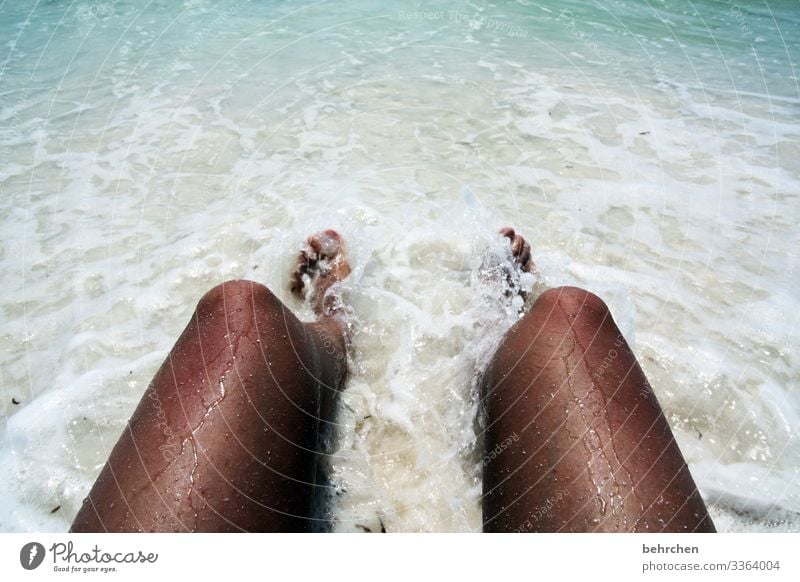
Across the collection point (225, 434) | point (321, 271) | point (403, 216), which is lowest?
point (321, 271)

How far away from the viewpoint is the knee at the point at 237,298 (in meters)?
1.62

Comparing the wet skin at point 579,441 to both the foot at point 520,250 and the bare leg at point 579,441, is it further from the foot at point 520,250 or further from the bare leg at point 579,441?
the foot at point 520,250

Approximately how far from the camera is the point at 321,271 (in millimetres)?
2732

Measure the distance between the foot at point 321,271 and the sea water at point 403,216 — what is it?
0.26 feet

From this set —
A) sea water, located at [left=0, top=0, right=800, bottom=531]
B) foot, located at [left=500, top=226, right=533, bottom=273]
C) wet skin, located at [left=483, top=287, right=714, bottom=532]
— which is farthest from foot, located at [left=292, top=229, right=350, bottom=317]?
wet skin, located at [left=483, top=287, right=714, bottom=532]

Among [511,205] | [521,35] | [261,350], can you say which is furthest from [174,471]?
[521,35]

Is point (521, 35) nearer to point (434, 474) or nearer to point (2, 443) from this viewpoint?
point (434, 474)

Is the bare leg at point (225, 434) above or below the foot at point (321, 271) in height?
above

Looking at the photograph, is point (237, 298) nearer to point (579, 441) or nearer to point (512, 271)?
point (579, 441)

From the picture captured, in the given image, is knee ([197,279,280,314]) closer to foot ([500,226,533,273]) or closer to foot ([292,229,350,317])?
foot ([292,229,350,317])

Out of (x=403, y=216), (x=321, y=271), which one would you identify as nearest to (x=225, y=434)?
(x=321, y=271)

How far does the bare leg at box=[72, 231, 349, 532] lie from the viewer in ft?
4.09

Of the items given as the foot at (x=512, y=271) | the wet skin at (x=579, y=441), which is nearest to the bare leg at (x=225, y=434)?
the wet skin at (x=579, y=441)

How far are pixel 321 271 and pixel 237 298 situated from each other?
43.6 inches
